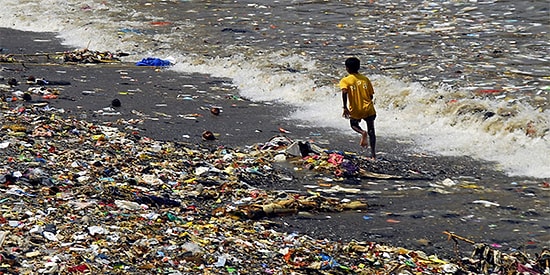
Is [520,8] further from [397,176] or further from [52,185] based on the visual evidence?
[52,185]

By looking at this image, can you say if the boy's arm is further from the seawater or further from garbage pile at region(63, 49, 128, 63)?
garbage pile at region(63, 49, 128, 63)

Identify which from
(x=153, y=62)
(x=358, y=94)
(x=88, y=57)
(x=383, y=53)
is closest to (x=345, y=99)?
(x=358, y=94)

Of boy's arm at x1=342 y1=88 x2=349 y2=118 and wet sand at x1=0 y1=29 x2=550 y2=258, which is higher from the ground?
boy's arm at x1=342 y1=88 x2=349 y2=118

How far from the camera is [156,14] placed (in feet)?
76.6

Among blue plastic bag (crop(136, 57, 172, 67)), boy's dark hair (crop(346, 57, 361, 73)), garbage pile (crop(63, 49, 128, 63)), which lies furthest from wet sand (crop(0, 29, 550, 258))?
boy's dark hair (crop(346, 57, 361, 73))

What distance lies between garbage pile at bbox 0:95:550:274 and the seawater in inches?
113

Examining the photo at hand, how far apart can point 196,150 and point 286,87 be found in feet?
16.3

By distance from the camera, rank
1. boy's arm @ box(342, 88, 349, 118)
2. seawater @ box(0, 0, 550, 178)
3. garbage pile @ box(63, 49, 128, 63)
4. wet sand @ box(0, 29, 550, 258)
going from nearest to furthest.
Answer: wet sand @ box(0, 29, 550, 258)
boy's arm @ box(342, 88, 349, 118)
seawater @ box(0, 0, 550, 178)
garbage pile @ box(63, 49, 128, 63)

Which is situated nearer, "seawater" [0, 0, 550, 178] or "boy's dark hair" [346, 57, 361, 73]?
"boy's dark hair" [346, 57, 361, 73]

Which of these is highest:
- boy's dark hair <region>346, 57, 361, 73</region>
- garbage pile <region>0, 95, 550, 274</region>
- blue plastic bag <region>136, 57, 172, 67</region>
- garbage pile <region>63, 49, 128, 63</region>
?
boy's dark hair <region>346, 57, 361, 73</region>

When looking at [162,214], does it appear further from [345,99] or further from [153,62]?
[153,62]

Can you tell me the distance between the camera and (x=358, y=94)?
9.16m

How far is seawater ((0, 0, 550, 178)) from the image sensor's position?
36.1ft

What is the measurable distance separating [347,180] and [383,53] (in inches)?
313
